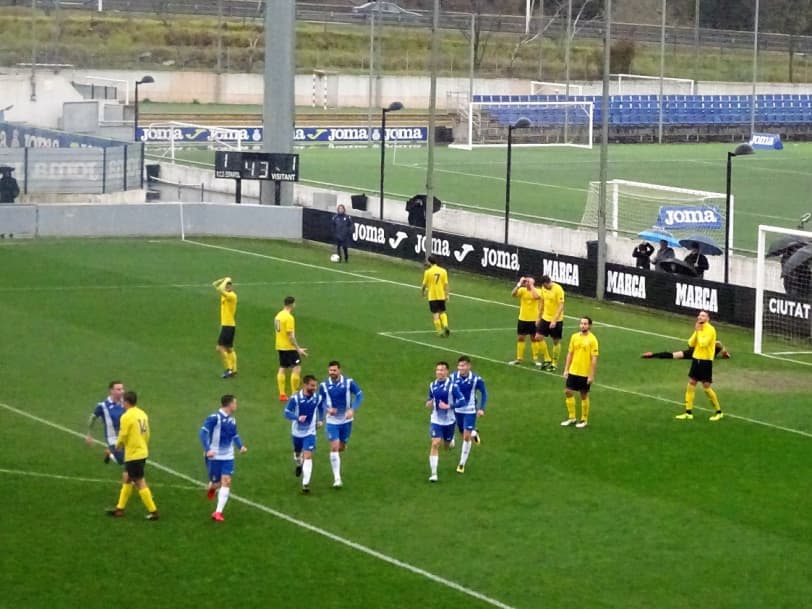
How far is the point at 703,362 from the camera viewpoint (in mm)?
26172

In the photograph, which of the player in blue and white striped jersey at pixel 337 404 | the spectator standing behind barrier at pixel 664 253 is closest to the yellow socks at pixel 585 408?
the player in blue and white striped jersey at pixel 337 404

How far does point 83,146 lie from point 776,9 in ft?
255

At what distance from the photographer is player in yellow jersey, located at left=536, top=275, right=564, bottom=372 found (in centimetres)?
3034

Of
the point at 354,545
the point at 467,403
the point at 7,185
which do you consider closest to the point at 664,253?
the point at 467,403

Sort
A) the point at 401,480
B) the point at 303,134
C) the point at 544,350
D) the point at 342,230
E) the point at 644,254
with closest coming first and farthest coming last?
the point at 401,480 → the point at 544,350 → the point at 644,254 → the point at 342,230 → the point at 303,134

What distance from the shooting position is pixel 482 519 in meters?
20.2

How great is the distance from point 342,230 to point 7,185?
499 inches

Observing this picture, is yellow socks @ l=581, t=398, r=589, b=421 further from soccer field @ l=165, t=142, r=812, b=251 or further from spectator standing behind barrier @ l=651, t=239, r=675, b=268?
soccer field @ l=165, t=142, r=812, b=251

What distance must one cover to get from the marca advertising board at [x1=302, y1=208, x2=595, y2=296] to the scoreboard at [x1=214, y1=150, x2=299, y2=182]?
213 cm

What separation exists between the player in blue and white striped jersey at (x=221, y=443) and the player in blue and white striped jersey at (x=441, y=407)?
3.36 metres

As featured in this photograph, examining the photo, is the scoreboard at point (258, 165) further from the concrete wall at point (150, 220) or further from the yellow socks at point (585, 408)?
the yellow socks at point (585, 408)

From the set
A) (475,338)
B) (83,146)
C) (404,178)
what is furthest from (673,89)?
(475,338)

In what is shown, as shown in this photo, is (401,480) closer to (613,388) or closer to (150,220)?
(613,388)

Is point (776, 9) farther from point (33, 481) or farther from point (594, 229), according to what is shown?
point (33, 481)
